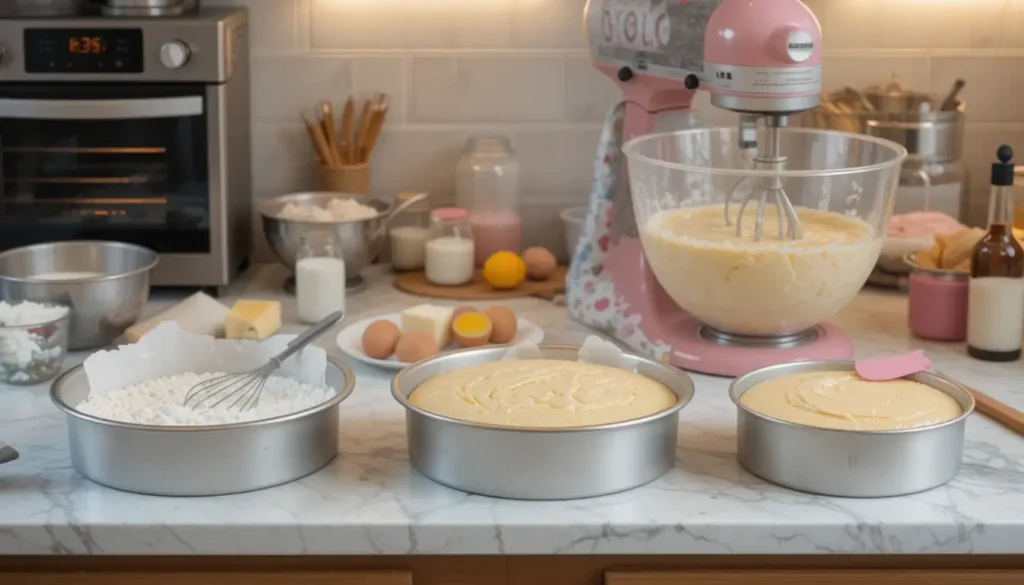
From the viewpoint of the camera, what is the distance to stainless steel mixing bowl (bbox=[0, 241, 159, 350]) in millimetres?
1873

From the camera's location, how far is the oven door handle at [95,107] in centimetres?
210

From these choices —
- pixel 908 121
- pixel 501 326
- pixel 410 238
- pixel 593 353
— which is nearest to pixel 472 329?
pixel 501 326

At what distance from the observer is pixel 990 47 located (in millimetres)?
2418

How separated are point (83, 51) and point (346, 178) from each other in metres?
0.47

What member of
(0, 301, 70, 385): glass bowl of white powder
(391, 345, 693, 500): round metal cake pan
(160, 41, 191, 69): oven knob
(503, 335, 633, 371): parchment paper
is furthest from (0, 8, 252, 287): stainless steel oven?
(391, 345, 693, 500): round metal cake pan

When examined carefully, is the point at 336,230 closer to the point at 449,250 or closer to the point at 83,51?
the point at 449,250

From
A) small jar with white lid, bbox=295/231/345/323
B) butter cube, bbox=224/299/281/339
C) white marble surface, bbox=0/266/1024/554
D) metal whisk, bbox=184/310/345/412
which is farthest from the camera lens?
small jar with white lid, bbox=295/231/345/323

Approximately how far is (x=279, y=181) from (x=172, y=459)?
1.09 m

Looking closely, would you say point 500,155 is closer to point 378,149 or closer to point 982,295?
point 378,149

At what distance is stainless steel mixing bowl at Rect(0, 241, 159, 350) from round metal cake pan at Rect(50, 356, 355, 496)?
43 cm

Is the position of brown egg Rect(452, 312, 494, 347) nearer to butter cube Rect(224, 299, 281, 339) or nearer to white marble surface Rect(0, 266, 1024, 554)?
butter cube Rect(224, 299, 281, 339)

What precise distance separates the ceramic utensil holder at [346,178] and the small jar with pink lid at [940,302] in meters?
0.91

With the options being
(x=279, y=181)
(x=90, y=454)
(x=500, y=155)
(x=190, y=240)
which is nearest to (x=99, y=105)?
(x=190, y=240)

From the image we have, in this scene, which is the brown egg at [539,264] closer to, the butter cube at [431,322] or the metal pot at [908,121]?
the butter cube at [431,322]
